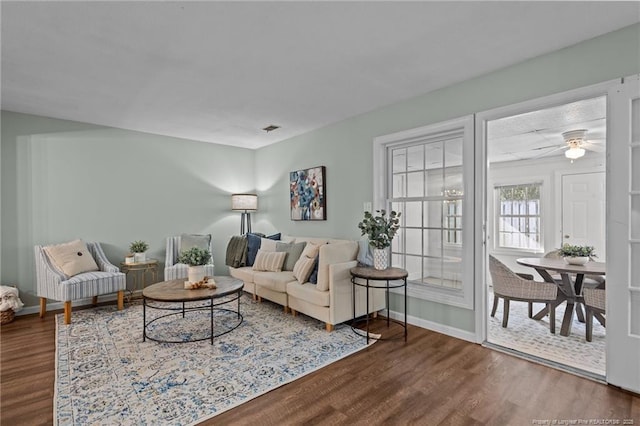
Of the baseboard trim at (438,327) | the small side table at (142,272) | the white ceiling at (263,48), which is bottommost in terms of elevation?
the baseboard trim at (438,327)

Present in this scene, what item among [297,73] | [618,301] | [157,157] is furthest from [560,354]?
[157,157]

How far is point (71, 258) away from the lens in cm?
388

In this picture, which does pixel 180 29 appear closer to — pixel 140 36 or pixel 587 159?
pixel 140 36

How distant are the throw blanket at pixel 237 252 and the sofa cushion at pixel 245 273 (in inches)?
4.0

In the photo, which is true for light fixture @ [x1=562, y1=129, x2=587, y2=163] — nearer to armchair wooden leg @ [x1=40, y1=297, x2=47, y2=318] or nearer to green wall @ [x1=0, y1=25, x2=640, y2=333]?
green wall @ [x1=0, y1=25, x2=640, y2=333]

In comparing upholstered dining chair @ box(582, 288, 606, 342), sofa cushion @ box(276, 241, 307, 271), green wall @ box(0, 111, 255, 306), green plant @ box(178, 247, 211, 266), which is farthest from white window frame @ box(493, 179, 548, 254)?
green plant @ box(178, 247, 211, 266)

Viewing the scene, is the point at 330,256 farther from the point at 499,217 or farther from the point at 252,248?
the point at 499,217

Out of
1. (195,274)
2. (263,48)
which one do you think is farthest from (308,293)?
(263,48)

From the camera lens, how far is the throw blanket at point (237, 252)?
4891 mm

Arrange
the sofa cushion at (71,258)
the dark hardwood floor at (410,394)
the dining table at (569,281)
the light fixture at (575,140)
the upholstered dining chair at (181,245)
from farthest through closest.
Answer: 1. the upholstered dining chair at (181,245)
2. the light fixture at (575,140)
3. the sofa cushion at (71,258)
4. the dining table at (569,281)
5. the dark hardwood floor at (410,394)

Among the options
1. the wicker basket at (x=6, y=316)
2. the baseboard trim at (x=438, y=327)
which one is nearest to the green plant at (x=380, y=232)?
the baseboard trim at (x=438, y=327)

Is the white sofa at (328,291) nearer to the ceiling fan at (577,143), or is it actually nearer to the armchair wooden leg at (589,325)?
the armchair wooden leg at (589,325)

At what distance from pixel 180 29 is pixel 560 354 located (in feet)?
13.0

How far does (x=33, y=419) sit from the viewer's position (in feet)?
6.34
